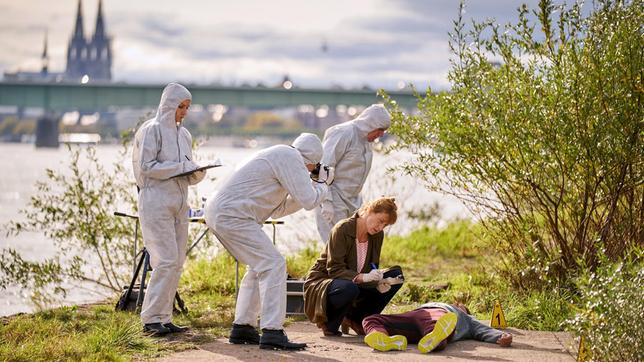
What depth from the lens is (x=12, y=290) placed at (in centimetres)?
1748

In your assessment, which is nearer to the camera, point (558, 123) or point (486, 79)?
point (558, 123)

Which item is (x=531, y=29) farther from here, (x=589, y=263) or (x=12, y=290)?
(x=12, y=290)

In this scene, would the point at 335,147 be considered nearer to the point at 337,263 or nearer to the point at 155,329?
the point at 337,263

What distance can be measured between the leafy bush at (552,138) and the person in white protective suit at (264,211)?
2341 millimetres

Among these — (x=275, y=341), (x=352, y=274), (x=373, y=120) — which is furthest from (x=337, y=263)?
(x=373, y=120)

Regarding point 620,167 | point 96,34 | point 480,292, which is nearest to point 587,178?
point 620,167

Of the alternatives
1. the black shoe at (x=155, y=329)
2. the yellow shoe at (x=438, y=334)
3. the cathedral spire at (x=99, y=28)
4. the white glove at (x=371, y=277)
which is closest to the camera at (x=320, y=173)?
the white glove at (x=371, y=277)

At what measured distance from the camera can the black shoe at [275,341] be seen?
857 cm

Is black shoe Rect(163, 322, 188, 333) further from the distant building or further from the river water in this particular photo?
the distant building

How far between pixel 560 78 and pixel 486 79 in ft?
3.09

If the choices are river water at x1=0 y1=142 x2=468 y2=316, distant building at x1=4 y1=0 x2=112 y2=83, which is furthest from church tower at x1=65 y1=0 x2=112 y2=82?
river water at x1=0 y1=142 x2=468 y2=316

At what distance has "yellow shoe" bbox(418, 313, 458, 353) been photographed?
8.56 meters

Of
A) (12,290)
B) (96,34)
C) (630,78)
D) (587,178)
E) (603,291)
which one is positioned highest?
(96,34)

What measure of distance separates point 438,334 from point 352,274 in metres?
0.87
